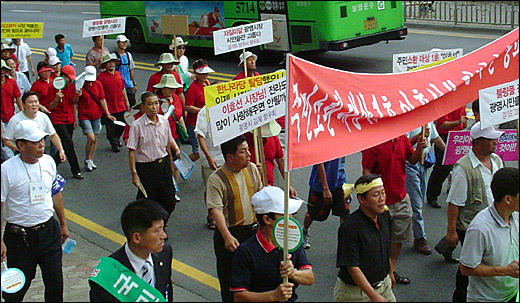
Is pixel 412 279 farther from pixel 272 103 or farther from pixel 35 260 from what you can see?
pixel 35 260

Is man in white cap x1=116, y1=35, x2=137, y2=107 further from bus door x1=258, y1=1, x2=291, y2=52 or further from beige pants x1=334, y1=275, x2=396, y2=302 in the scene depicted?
beige pants x1=334, y1=275, x2=396, y2=302

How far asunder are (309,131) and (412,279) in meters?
2.56

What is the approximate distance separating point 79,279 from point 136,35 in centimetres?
1578

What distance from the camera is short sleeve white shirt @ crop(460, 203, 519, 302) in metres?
4.93

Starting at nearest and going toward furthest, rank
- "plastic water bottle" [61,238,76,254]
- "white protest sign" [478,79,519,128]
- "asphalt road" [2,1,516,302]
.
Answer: "white protest sign" [478,79,519,128] → "plastic water bottle" [61,238,76,254] → "asphalt road" [2,1,516,302]

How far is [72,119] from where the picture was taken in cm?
1088

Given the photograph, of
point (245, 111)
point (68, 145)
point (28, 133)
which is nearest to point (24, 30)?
point (68, 145)

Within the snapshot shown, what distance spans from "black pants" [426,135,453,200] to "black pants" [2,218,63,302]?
472cm

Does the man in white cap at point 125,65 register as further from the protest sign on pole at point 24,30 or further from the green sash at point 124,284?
the green sash at point 124,284

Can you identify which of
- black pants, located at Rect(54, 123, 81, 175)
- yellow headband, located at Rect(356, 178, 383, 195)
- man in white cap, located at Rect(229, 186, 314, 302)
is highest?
yellow headband, located at Rect(356, 178, 383, 195)

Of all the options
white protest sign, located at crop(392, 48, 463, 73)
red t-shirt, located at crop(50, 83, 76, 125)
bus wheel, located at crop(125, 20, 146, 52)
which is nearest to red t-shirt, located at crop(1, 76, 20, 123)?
red t-shirt, located at crop(50, 83, 76, 125)

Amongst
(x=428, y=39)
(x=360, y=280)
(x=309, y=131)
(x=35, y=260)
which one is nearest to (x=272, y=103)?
(x=309, y=131)

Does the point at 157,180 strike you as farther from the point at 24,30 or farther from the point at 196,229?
the point at 24,30

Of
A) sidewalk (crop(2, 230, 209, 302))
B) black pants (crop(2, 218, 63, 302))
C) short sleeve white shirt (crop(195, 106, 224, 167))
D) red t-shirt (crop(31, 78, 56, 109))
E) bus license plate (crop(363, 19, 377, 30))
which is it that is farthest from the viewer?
bus license plate (crop(363, 19, 377, 30))
